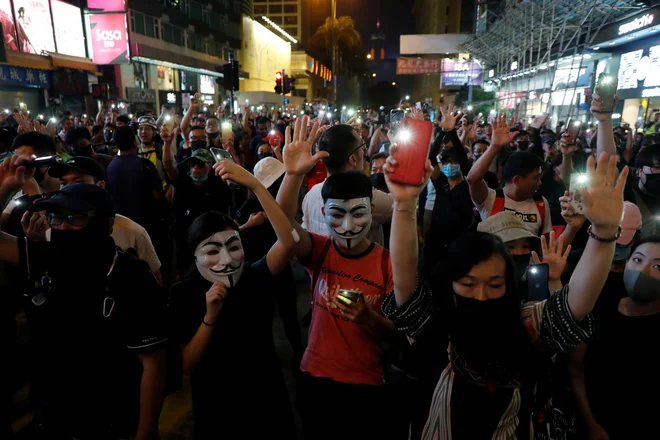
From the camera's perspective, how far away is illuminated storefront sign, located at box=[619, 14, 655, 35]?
1397 centimetres

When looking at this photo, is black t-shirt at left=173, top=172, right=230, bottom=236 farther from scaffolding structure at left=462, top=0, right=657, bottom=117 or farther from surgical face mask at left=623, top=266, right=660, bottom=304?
scaffolding structure at left=462, top=0, right=657, bottom=117

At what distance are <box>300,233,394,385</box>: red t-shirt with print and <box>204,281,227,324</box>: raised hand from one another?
2.05 feet

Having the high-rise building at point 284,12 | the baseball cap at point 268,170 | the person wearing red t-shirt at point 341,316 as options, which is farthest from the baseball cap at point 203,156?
the high-rise building at point 284,12

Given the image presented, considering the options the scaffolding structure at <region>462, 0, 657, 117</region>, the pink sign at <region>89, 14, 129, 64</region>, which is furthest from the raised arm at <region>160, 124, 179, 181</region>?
the pink sign at <region>89, 14, 129, 64</region>

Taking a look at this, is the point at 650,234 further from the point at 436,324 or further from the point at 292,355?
the point at 292,355

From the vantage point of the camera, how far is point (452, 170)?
498 cm

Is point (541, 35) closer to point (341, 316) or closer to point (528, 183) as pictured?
point (528, 183)

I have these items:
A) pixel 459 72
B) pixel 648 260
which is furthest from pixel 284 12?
pixel 648 260

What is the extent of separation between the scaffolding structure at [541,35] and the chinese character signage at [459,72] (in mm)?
6343

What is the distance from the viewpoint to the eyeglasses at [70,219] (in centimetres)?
208

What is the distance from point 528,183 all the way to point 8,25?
2139cm

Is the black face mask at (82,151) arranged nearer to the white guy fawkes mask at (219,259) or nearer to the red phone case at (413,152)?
the white guy fawkes mask at (219,259)

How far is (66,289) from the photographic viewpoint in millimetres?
2051

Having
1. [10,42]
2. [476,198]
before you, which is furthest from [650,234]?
[10,42]
